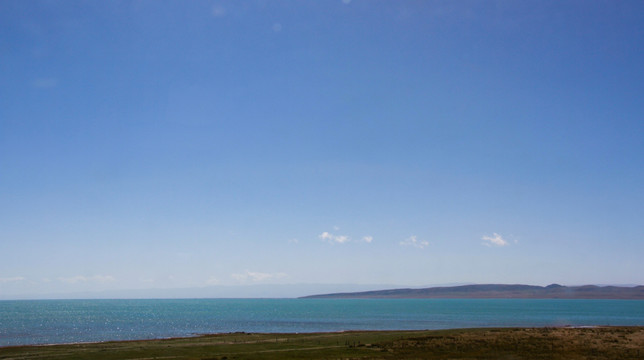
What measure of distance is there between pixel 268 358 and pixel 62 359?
2146cm

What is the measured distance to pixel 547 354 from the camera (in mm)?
53531

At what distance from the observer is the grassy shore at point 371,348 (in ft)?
173

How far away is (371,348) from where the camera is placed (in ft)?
192

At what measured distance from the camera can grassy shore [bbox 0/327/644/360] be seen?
2073 inches

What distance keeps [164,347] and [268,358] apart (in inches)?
668

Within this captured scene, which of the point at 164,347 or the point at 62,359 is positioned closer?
the point at 62,359

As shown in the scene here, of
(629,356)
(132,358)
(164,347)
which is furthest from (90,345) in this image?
(629,356)

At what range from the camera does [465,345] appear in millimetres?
61062

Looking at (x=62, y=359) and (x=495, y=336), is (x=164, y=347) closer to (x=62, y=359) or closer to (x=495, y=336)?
(x=62, y=359)

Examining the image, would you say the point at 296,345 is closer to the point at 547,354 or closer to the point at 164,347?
the point at 164,347

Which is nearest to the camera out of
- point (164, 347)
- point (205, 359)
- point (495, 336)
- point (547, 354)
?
point (205, 359)

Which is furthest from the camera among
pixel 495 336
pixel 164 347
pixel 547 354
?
pixel 495 336

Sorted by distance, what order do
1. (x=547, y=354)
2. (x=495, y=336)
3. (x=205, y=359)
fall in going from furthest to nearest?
(x=495, y=336), (x=547, y=354), (x=205, y=359)

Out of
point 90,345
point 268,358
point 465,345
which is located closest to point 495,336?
point 465,345
